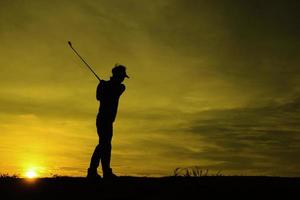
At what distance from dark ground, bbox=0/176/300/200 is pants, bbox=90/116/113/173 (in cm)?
64

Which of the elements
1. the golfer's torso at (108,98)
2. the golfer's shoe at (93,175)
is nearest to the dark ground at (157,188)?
the golfer's shoe at (93,175)

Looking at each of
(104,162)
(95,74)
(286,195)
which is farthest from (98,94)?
(286,195)

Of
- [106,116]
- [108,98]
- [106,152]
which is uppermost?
[108,98]

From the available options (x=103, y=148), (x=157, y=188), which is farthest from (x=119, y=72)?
(x=157, y=188)

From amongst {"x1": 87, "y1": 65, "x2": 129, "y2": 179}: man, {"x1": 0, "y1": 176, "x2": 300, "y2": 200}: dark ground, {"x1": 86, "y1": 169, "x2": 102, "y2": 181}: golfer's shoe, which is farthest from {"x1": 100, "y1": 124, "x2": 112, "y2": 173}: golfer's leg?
{"x1": 0, "y1": 176, "x2": 300, "y2": 200}: dark ground

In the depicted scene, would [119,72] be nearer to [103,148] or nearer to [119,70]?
[119,70]

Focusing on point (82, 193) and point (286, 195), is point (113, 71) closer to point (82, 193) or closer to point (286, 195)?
point (82, 193)

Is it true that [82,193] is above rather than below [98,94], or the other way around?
below

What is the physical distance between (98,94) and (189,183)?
3198 mm

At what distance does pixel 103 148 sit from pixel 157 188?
96.1 inches

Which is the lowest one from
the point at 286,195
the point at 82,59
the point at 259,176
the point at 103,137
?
the point at 286,195

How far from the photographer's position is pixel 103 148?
1183cm

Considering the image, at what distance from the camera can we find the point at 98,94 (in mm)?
12031

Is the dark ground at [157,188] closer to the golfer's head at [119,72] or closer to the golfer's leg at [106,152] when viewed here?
the golfer's leg at [106,152]
